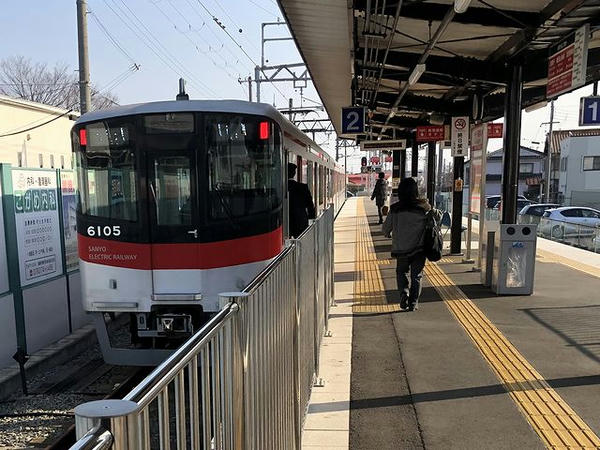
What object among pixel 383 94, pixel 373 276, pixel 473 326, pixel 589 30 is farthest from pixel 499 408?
pixel 383 94

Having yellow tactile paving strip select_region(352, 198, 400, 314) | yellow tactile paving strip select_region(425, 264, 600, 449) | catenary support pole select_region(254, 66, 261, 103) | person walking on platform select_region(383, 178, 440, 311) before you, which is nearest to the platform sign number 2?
yellow tactile paving strip select_region(352, 198, 400, 314)

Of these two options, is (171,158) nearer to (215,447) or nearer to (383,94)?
(215,447)

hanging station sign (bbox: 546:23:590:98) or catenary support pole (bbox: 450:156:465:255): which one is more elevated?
hanging station sign (bbox: 546:23:590:98)

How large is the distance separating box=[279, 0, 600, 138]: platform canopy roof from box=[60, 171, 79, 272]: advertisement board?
12.1 feet

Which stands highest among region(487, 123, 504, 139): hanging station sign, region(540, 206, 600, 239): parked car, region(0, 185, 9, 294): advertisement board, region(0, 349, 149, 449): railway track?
region(487, 123, 504, 139): hanging station sign

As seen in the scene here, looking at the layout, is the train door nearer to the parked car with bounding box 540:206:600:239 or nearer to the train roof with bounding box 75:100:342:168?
the train roof with bounding box 75:100:342:168

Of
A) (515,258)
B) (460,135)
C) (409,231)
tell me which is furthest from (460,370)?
(460,135)

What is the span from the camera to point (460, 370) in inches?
185

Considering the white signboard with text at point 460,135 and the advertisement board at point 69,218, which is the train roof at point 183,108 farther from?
the white signboard with text at point 460,135

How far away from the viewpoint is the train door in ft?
16.7

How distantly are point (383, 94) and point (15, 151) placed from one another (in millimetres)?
9265

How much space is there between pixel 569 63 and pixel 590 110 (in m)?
2.18

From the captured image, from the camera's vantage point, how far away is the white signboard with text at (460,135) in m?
Answer: 10.5

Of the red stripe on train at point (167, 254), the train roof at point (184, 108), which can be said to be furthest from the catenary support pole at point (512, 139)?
the red stripe on train at point (167, 254)
